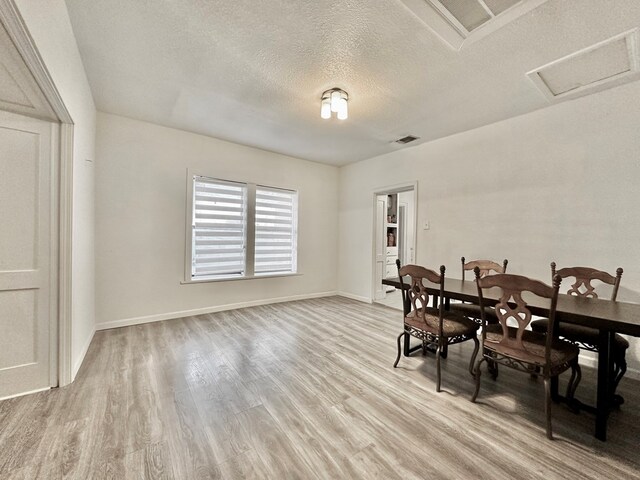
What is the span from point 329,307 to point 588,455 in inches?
136

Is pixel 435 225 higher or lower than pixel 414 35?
lower

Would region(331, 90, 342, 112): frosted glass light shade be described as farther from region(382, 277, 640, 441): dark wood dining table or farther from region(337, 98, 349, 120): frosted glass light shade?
region(382, 277, 640, 441): dark wood dining table

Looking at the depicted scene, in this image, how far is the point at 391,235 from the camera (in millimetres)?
6344

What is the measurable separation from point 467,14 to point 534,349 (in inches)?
91.0

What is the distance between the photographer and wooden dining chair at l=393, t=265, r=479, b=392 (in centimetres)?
214

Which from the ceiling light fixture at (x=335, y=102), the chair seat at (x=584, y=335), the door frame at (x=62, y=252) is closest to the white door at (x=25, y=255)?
the door frame at (x=62, y=252)

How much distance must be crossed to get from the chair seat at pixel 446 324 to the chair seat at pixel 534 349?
236mm

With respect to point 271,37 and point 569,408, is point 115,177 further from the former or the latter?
point 569,408

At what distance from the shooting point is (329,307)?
4652mm

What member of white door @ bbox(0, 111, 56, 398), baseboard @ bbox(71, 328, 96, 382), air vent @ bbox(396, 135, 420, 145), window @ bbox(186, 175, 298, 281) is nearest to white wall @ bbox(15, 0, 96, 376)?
baseboard @ bbox(71, 328, 96, 382)

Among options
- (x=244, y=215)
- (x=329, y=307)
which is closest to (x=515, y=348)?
(x=329, y=307)

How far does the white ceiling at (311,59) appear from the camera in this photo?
180 cm

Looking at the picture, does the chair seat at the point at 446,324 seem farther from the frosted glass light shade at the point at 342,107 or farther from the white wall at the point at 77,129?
the white wall at the point at 77,129

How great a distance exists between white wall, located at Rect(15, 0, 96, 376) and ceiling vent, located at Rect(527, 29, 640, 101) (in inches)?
140
